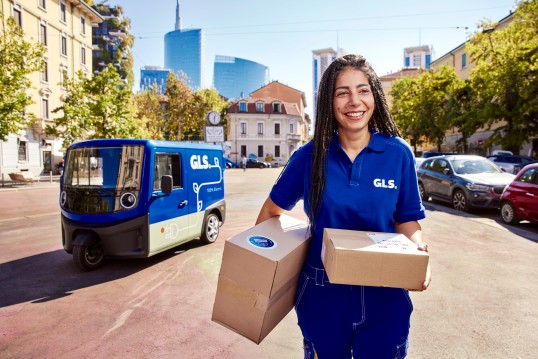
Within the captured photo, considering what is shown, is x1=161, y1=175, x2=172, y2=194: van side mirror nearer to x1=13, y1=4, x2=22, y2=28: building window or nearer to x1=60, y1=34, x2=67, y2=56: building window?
x1=13, y1=4, x2=22, y2=28: building window

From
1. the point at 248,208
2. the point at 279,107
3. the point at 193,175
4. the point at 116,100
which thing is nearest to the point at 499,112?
the point at 248,208

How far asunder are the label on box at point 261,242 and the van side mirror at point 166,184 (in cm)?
399

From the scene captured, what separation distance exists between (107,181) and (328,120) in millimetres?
4439

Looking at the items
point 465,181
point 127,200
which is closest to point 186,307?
point 127,200

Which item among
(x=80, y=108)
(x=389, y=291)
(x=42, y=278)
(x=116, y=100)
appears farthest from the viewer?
(x=116, y=100)

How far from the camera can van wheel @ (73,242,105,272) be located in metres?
5.30

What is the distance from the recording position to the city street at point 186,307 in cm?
324

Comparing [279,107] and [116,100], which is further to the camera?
[279,107]

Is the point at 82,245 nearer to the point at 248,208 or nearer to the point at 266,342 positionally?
the point at 266,342

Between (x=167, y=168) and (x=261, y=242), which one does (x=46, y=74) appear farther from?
(x=261, y=242)

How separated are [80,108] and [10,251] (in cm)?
2251

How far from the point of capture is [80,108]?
26.2 metres

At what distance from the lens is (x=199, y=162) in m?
6.65

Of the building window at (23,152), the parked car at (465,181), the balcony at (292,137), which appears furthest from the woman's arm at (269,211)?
the balcony at (292,137)
